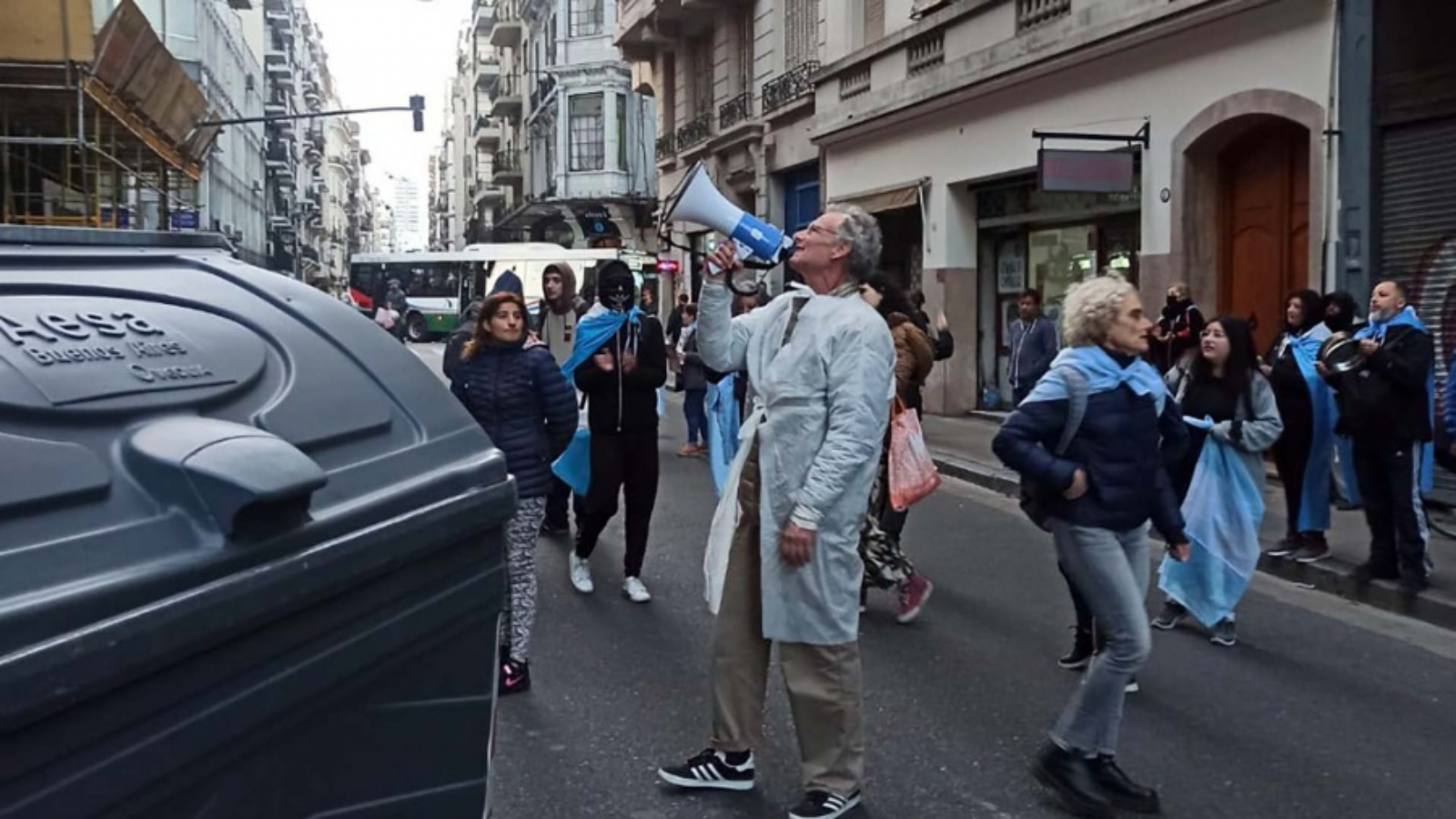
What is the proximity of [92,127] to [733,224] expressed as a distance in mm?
15692

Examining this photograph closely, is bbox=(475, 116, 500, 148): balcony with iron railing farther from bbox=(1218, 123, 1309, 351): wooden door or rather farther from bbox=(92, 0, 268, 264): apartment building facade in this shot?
bbox=(1218, 123, 1309, 351): wooden door

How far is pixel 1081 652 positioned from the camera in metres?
6.29

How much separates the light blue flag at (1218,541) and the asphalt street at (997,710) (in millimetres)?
241

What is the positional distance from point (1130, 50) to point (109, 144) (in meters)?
13.0

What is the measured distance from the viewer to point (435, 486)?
2.28m

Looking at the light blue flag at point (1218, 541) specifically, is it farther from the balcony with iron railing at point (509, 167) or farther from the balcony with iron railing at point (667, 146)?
the balcony with iron railing at point (509, 167)

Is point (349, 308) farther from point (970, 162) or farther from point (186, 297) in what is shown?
point (970, 162)

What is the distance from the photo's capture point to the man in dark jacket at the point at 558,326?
8.09 m

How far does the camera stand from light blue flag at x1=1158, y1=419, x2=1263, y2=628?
6680 mm

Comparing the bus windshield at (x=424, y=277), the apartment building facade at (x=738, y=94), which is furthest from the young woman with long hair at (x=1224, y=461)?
the bus windshield at (x=424, y=277)

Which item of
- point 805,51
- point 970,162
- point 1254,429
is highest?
point 805,51

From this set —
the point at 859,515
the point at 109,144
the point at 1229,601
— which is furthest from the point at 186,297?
the point at 109,144

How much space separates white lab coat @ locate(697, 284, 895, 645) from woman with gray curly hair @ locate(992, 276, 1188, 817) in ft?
1.98

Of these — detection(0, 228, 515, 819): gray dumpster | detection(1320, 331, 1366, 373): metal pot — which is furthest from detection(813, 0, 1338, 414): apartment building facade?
detection(0, 228, 515, 819): gray dumpster
